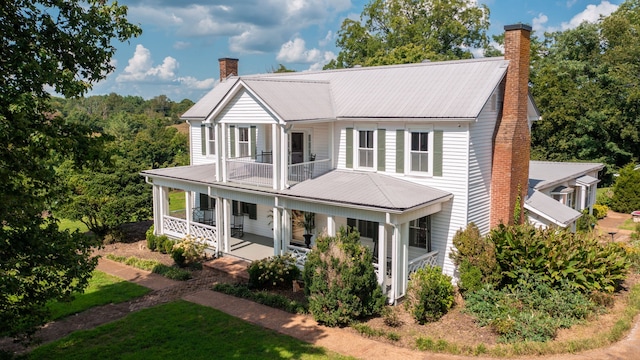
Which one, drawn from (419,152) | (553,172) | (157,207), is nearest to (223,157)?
(157,207)

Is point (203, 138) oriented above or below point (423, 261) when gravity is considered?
above

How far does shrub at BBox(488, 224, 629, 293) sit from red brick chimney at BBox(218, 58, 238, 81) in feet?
64.7

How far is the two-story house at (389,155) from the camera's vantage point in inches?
685

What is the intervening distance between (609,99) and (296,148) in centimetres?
3052

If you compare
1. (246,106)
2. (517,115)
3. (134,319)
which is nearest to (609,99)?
(517,115)

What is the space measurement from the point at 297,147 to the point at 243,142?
2.74m

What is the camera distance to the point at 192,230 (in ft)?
77.4

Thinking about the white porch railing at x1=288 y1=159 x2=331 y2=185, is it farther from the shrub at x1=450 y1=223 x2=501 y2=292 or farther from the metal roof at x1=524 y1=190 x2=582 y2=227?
the metal roof at x1=524 y1=190 x2=582 y2=227

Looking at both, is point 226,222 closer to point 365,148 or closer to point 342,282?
point 365,148

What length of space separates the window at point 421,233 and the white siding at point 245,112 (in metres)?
6.87

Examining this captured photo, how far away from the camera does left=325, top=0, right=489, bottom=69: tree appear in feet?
160

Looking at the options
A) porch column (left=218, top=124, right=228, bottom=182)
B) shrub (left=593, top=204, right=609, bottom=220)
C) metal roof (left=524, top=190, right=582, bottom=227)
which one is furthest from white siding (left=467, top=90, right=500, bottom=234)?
shrub (left=593, top=204, right=609, bottom=220)

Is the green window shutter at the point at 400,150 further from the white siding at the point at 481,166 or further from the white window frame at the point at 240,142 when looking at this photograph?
the white window frame at the point at 240,142

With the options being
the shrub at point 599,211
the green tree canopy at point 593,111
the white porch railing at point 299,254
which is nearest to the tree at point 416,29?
the green tree canopy at point 593,111
